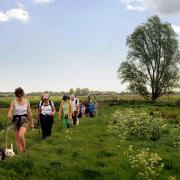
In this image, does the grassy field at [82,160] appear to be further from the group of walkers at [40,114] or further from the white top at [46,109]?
the white top at [46,109]

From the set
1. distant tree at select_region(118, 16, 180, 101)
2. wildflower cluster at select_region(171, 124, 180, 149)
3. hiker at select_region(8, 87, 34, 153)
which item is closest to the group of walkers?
hiker at select_region(8, 87, 34, 153)

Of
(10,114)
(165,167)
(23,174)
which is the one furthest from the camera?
(10,114)

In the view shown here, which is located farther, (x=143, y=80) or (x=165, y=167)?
(x=143, y=80)

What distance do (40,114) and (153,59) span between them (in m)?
62.6

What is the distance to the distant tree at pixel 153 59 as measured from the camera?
3167 inches

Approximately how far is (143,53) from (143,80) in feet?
14.9

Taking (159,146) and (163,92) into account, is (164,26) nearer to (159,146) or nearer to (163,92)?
(163,92)

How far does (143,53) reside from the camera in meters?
81.5

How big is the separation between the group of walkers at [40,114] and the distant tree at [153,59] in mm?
55464

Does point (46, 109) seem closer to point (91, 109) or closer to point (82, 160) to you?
point (82, 160)

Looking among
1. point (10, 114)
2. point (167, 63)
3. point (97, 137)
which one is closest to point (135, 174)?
point (10, 114)

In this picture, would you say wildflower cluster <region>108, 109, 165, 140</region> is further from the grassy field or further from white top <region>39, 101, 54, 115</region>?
white top <region>39, 101, 54, 115</region>

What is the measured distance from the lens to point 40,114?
792 inches

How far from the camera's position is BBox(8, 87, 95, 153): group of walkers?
14773 millimetres
